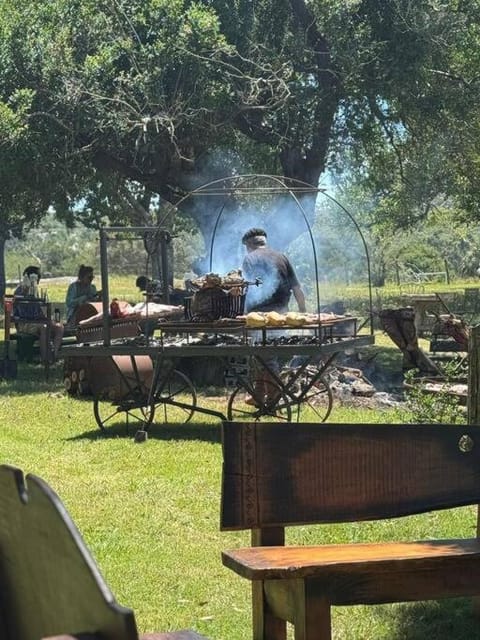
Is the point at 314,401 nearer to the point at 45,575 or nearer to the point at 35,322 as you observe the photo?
the point at 35,322

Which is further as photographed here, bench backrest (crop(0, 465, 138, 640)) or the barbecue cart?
the barbecue cart

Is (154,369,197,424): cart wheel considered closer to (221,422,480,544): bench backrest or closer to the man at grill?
the man at grill

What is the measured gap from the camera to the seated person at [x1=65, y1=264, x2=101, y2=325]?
15.7 m

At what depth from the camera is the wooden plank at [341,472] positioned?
146 inches

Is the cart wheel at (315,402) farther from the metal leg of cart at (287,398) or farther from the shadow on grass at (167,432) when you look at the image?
the shadow on grass at (167,432)

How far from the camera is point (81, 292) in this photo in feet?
52.1

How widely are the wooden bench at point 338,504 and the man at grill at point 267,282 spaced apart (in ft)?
21.0

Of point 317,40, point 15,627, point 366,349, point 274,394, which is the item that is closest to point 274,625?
point 15,627

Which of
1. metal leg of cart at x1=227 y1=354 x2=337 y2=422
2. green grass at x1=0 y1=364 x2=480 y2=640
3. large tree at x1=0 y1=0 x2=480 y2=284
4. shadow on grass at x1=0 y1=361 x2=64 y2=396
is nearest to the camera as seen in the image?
green grass at x1=0 y1=364 x2=480 y2=640

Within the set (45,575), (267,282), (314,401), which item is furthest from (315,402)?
(45,575)

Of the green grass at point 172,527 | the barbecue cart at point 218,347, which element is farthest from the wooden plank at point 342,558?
the barbecue cart at point 218,347

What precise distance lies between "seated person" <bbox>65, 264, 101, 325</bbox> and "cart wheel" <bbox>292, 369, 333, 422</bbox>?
15.3 feet

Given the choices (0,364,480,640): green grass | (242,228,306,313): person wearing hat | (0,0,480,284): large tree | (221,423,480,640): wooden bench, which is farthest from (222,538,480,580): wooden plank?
(0,0,480,284): large tree

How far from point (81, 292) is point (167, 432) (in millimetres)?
5821
